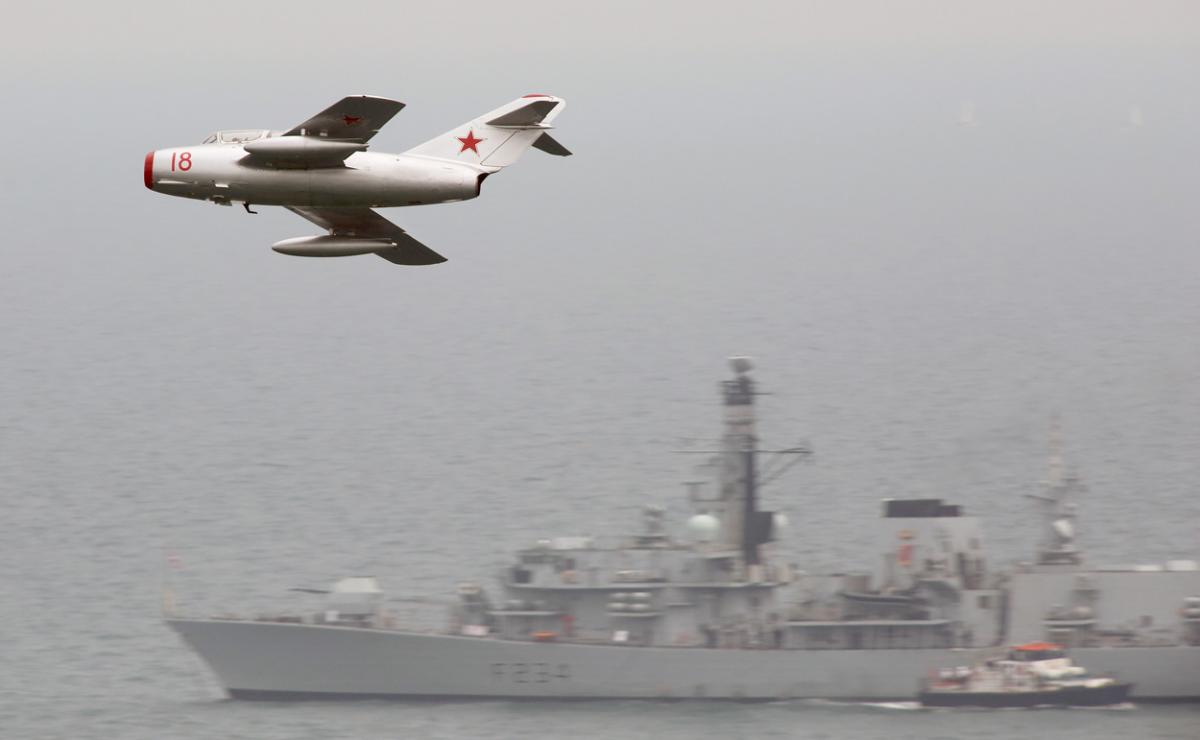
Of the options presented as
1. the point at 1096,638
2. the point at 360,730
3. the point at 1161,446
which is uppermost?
the point at 1161,446

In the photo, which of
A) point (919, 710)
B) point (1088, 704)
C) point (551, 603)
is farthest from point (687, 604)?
point (1088, 704)

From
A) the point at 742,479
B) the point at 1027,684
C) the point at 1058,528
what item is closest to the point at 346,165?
the point at 742,479

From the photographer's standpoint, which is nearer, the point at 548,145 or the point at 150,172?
the point at 150,172

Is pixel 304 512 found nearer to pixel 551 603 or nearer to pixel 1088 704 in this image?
pixel 551 603

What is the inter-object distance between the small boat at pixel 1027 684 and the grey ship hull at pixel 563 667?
29.0 inches

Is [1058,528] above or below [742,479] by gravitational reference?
below

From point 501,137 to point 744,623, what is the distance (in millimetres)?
51498

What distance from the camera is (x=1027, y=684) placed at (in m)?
80.1

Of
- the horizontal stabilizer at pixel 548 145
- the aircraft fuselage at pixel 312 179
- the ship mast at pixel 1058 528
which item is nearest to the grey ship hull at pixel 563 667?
the ship mast at pixel 1058 528

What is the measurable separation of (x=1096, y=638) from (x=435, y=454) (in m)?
103

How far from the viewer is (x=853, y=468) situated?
16212cm

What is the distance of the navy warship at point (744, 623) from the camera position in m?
80.3

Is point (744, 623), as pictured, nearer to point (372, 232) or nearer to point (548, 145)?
point (372, 232)

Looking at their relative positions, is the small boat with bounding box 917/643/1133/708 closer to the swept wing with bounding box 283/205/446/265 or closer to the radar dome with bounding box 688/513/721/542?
the radar dome with bounding box 688/513/721/542
